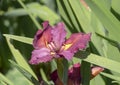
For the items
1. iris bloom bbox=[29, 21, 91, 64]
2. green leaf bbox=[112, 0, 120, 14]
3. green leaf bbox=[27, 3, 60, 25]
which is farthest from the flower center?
green leaf bbox=[27, 3, 60, 25]

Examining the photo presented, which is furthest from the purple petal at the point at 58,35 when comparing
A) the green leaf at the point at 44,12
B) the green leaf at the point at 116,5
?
the green leaf at the point at 44,12

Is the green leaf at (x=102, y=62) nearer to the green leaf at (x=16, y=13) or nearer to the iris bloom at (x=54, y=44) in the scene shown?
the iris bloom at (x=54, y=44)

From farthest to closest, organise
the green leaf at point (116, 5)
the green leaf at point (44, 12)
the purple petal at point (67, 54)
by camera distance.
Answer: the green leaf at point (44, 12) → the green leaf at point (116, 5) → the purple petal at point (67, 54)

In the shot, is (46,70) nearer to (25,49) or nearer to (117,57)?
(25,49)

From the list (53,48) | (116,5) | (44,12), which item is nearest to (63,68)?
(53,48)

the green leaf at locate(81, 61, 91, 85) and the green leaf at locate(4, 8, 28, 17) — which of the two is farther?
the green leaf at locate(4, 8, 28, 17)

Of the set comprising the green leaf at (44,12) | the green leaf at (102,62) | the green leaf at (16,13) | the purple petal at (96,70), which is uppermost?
the green leaf at (102,62)

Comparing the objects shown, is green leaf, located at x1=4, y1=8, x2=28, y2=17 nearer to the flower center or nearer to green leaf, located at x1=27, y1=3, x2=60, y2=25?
green leaf, located at x1=27, y1=3, x2=60, y2=25

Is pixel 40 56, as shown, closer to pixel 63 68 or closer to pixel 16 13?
pixel 63 68
